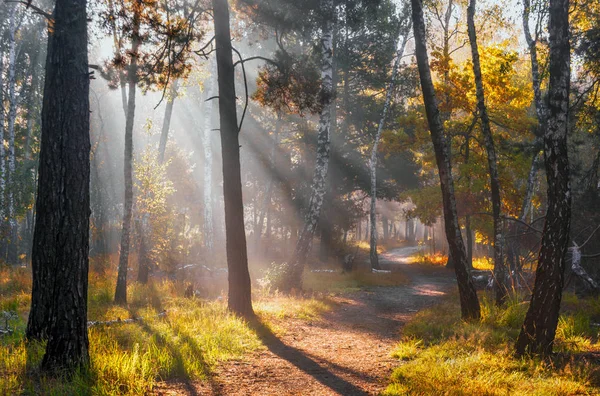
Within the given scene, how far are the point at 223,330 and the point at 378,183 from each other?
2101cm

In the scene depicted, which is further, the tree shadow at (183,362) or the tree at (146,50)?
the tree at (146,50)

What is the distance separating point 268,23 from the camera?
11.0m

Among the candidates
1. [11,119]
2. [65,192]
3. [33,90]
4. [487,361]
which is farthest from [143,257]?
[33,90]

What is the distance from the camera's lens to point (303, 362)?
20.7ft

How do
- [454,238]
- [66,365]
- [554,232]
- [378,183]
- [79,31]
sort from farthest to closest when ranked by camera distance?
[378,183], [454,238], [554,232], [79,31], [66,365]

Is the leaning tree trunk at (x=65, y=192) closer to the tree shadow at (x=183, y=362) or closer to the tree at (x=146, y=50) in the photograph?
the tree shadow at (x=183, y=362)

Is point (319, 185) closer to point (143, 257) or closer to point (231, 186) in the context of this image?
point (231, 186)

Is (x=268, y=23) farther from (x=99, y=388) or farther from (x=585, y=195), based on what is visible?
(x=585, y=195)

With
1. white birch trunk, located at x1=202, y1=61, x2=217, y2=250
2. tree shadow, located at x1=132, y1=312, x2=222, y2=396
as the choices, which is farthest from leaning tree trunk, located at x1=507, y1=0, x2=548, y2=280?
white birch trunk, located at x1=202, y1=61, x2=217, y2=250

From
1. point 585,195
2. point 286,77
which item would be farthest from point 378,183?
point 286,77

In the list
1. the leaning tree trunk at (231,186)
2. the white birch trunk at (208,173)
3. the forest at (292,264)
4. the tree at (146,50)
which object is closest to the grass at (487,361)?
the forest at (292,264)

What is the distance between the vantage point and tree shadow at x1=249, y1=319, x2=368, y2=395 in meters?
5.17

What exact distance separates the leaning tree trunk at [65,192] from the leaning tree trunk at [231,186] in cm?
380

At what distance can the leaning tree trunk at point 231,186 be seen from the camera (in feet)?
28.8
